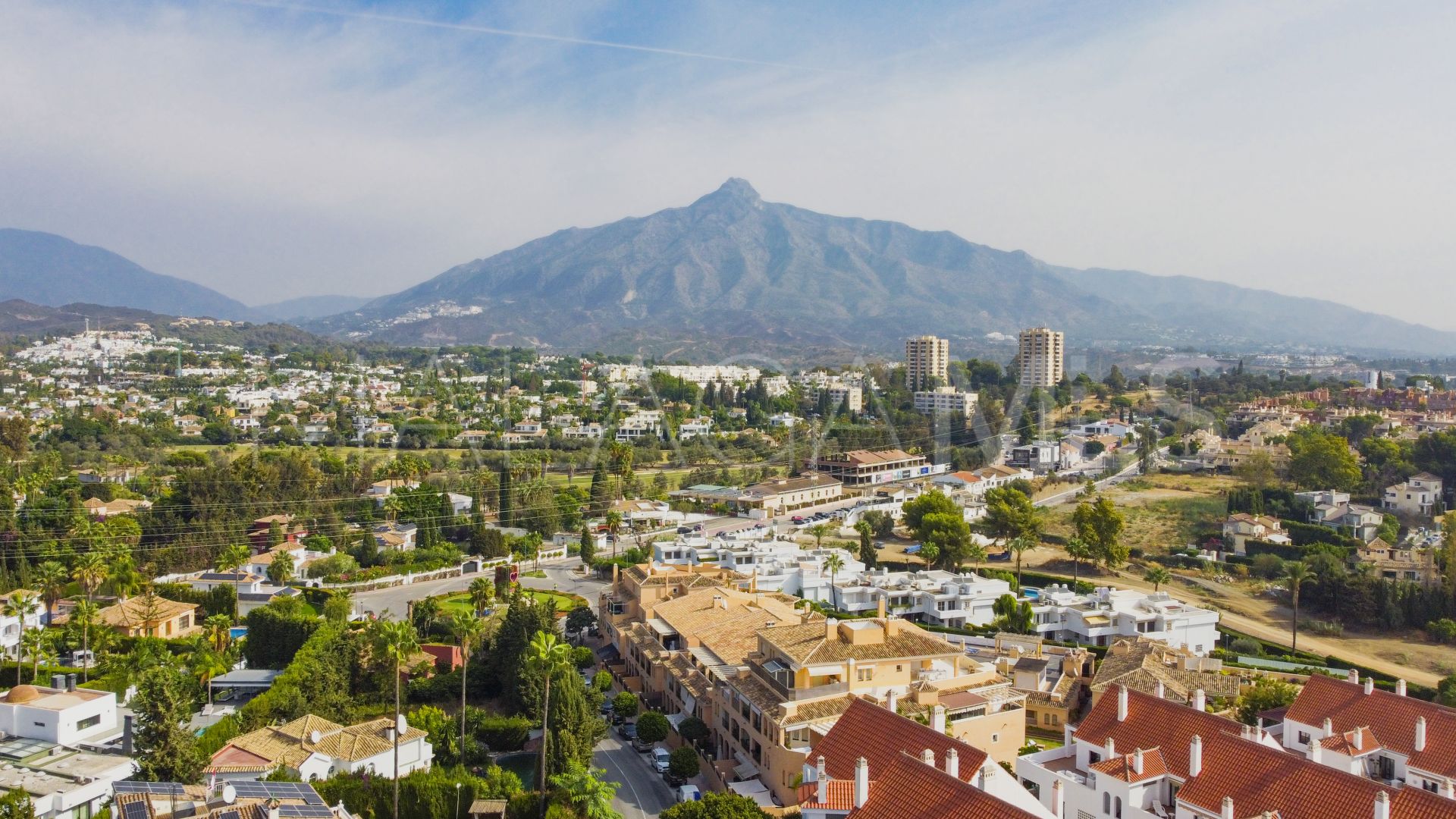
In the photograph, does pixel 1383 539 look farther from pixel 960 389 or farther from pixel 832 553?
pixel 960 389

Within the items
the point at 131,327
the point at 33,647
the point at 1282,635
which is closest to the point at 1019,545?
the point at 1282,635

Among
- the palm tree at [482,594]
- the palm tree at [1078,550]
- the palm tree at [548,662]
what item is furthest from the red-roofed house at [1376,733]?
the palm tree at [482,594]

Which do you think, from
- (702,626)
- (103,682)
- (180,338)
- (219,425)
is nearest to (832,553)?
(702,626)

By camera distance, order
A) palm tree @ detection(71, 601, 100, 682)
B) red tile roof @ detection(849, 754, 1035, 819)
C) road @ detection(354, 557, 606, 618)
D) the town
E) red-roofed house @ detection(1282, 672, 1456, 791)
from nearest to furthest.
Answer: red tile roof @ detection(849, 754, 1035, 819) < red-roofed house @ detection(1282, 672, 1456, 791) < the town < palm tree @ detection(71, 601, 100, 682) < road @ detection(354, 557, 606, 618)

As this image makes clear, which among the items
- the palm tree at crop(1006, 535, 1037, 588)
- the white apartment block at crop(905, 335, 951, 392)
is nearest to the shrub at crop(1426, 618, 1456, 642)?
the palm tree at crop(1006, 535, 1037, 588)

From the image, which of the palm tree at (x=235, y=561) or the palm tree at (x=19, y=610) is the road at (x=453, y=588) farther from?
the palm tree at (x=19, y=610)

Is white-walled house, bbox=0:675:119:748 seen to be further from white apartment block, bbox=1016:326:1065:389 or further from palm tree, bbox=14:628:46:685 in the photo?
white apartment block, bbox=1016:326:1065:389
